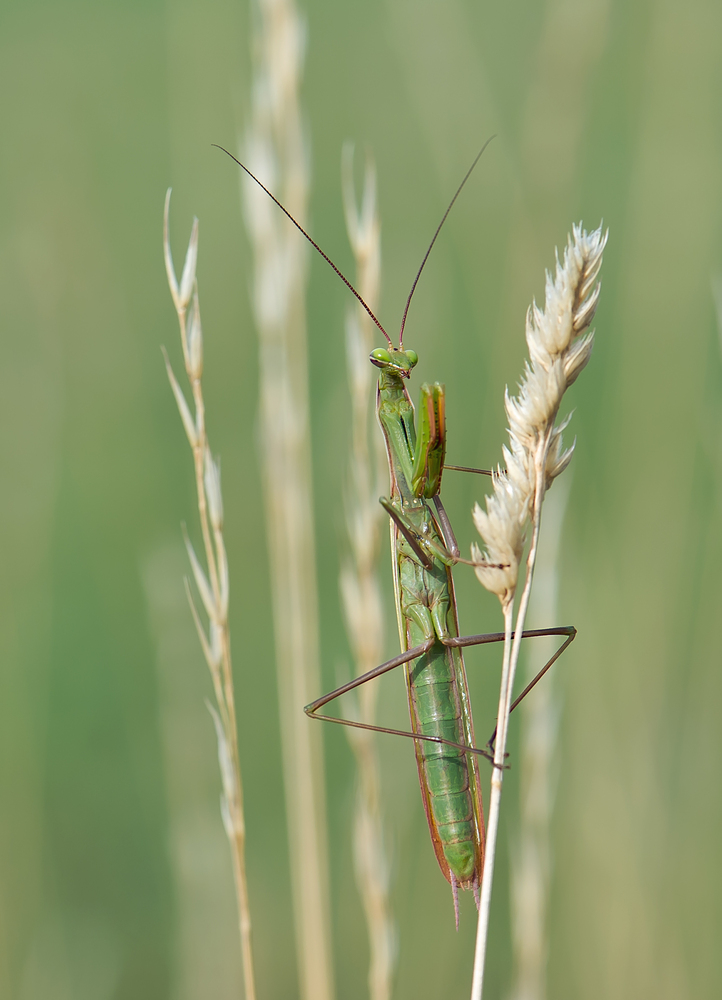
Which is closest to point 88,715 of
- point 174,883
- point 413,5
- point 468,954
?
point 174,883

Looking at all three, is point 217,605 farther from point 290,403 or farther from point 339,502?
point 339,502

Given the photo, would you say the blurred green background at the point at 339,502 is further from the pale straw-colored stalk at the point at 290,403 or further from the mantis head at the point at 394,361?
the mantis head at the point at 394,361

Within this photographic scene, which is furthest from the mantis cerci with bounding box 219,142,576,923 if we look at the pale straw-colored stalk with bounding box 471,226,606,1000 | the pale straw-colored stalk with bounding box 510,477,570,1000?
the pale straw-colored stalk with bounding box 471,226,606,1000

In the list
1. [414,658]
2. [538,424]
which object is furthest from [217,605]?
[538,424]

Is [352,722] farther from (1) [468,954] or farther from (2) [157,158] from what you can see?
(2) [157,158]

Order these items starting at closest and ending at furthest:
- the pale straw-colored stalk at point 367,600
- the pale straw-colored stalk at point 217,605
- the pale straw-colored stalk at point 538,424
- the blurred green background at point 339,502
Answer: the pale straw-colored stalk at point 538,424, the pale straw-colored stalk at point 217,605, the pale straw-colored stalk at point 367,600, the blurred green background at point 339,502

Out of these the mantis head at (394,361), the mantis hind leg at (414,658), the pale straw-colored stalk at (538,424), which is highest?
the mantis head at (394,361)

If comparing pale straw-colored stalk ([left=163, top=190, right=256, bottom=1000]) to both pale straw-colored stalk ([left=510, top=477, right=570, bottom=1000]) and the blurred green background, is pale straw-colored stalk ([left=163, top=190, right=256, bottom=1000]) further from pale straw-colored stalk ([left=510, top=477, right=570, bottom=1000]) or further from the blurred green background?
the blurred green background

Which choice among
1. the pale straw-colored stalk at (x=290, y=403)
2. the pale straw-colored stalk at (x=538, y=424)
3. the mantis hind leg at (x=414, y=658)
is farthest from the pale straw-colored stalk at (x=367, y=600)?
the pale straw-colored stalk at (x=538, y=424)
